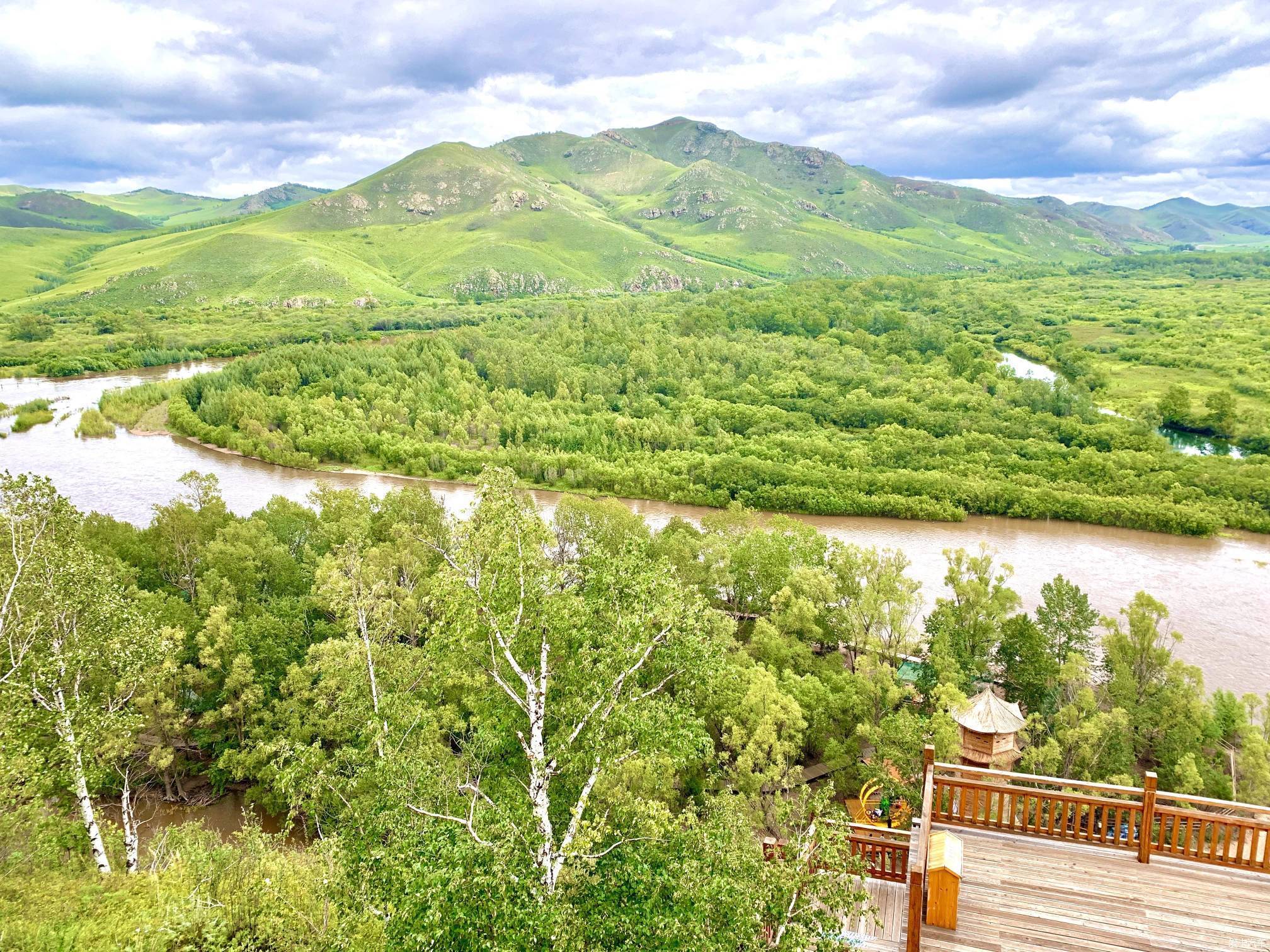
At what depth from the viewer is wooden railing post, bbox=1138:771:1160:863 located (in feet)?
38.9

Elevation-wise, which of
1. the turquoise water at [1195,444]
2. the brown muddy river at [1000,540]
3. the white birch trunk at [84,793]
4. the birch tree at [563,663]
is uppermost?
the birch tree at [563,663]

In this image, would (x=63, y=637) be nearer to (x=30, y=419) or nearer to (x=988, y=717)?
(x=988, y=717)

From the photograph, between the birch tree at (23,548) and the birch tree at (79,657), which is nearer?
the birch tree at (79,657)

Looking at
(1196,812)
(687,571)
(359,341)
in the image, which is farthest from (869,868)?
(359,341)

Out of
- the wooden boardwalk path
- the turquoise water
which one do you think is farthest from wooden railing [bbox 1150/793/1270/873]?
the turquoise water

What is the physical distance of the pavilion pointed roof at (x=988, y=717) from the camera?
26.1 metres

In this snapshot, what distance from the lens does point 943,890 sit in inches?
432

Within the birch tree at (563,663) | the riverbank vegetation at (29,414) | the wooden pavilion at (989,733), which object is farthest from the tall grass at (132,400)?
the wooden pavilion at (989,733)

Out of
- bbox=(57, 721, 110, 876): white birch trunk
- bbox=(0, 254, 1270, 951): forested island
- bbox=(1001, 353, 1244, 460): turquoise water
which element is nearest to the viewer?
bbox=(0, 254, 1270, 951): forested island

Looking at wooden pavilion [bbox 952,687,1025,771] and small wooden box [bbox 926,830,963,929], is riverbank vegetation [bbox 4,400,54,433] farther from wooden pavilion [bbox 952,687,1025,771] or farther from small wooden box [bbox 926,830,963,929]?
small wooden box [bbox 926,830,963,929]

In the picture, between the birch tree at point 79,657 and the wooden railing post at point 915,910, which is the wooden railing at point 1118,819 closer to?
the wooden railing post at point 915,910

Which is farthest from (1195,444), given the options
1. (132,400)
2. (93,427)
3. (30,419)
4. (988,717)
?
(30,419)

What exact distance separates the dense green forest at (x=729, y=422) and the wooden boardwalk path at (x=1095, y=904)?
160 ft

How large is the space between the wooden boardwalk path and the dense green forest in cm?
4875
